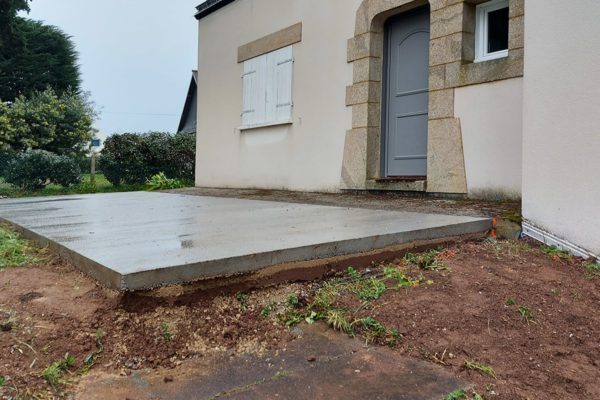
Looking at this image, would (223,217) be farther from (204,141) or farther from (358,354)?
(204,141)

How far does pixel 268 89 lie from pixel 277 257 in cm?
560

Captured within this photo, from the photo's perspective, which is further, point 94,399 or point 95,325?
point 95,325

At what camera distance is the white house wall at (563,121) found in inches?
105

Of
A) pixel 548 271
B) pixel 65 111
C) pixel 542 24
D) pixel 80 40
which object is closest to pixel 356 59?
pixel 542 24

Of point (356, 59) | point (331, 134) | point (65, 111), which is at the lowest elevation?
point (331, 134)

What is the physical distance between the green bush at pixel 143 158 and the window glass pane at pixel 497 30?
10.5 metres

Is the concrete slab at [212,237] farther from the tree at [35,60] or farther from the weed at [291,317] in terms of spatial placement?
the tree at [35,60]

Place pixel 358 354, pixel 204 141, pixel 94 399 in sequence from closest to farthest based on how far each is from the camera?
pixel 94 399 → pixel 358 354 → pixel 204 141

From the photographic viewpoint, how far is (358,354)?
5.59 ft

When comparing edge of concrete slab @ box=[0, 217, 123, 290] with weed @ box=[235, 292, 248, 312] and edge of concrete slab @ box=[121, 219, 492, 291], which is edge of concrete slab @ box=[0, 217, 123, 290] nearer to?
edge of concrete slab @ box=[121, 219, 492, 291]

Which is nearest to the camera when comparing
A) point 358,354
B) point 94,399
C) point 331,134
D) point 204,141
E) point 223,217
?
point 94,399

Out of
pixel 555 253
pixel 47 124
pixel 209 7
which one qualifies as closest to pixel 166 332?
pixel 555 253

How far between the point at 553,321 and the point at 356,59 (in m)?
4.39

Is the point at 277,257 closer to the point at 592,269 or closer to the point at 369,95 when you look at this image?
the point at 592,269
